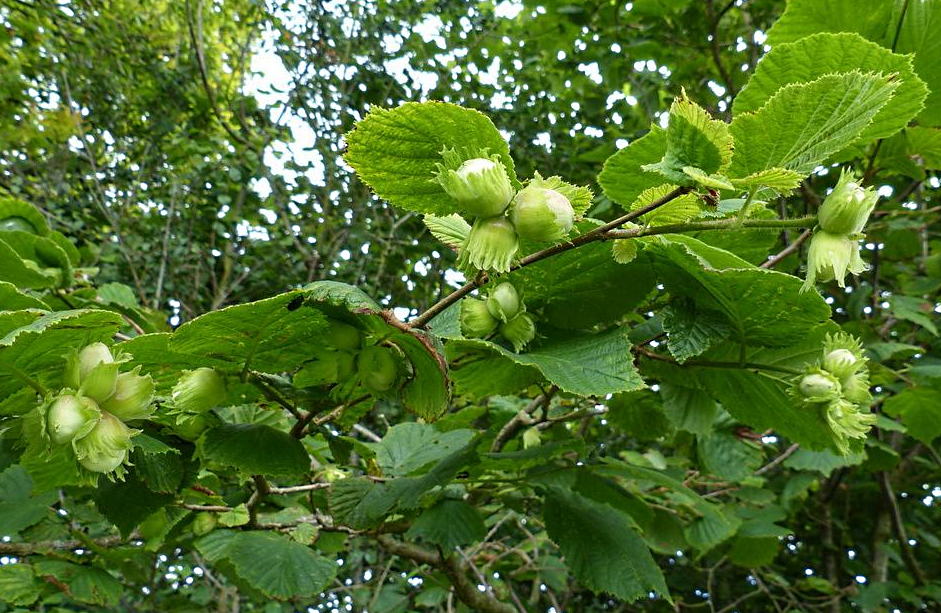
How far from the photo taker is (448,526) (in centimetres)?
115

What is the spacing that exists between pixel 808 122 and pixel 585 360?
10.8 inches

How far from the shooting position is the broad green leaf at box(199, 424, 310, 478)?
0.73 m

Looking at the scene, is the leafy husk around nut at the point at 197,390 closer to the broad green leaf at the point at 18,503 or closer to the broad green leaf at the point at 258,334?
the broad green leaf at the point at 258,334

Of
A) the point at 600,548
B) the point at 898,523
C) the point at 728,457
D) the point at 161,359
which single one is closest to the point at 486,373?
the point at 161,359

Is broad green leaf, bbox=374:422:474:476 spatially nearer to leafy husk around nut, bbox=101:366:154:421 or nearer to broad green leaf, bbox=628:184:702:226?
leafy husk around nut, bbox=101:366:154:421

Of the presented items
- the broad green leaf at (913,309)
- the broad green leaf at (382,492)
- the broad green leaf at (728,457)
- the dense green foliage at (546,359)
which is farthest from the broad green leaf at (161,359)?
the broad green leaf at (913,309)

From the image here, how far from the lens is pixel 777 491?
2.83 metres

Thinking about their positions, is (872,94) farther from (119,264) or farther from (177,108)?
(177,108)

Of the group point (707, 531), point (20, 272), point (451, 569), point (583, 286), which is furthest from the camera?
point (707, 531)

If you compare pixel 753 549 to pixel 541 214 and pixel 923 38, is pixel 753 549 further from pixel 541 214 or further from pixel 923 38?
pixel 541 214

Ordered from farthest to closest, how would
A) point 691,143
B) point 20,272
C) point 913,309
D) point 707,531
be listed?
point 913,309 < point 707,531 < point 20,272 < point 691,143

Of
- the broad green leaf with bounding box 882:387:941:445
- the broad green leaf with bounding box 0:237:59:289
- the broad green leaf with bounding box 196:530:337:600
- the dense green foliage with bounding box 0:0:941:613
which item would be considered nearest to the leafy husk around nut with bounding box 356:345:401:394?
the dense green foliage with bounding box 0:0:941:613

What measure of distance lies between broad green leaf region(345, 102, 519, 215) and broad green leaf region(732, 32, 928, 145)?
0.26 m

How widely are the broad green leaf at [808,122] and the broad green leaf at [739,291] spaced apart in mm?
90
